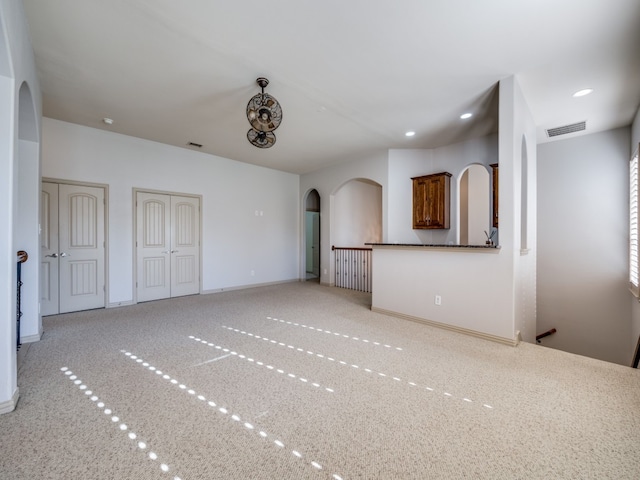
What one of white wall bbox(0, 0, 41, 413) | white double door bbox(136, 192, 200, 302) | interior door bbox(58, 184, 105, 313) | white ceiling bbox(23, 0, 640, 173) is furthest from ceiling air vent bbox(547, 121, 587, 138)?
interior door bbox(58, 184, 105, 313)

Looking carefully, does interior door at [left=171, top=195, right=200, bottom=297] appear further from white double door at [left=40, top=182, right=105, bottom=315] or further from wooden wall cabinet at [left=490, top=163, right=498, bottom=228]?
wooden wall cabinet at [left=490, top=163, right=498, bottom=228]

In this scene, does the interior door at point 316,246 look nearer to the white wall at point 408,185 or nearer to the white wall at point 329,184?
the white wall at point 329,184

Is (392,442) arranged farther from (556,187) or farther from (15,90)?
(556,187)

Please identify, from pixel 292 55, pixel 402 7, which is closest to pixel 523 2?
pixel 402 7

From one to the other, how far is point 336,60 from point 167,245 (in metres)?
4.42

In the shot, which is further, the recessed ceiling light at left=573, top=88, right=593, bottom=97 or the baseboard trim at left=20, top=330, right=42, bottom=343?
the recessed ceiling light at left=573, top=88, right=593, bottom=97

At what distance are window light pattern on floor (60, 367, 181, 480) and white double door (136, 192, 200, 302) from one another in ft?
9.47

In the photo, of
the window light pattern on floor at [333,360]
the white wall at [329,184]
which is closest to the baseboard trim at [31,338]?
the window light pattern on floor at [333,360]

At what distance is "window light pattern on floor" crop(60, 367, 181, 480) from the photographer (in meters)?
1.50

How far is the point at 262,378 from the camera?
235 cm

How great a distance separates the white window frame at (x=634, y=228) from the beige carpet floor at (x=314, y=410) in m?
1.85

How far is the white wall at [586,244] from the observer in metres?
4.22

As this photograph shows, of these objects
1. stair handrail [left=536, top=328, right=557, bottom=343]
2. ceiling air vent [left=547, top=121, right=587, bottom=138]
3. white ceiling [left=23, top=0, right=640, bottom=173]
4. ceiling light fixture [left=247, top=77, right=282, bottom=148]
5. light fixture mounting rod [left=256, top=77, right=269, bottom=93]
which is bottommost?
stair handrail [left=536, top=328, right=557, bottom=343]

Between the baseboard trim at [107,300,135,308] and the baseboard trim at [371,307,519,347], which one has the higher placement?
the baseboard trim at [107,300,135,308]
